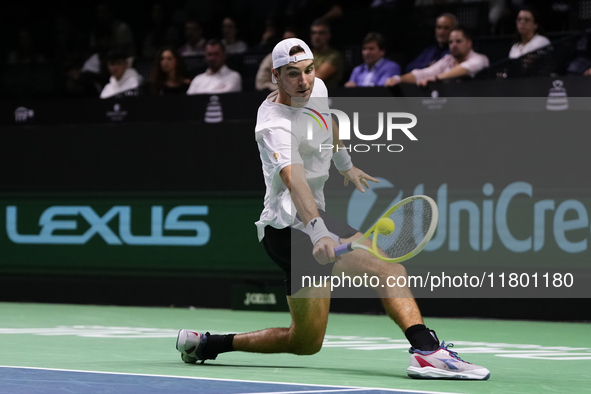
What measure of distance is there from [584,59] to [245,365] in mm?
5060

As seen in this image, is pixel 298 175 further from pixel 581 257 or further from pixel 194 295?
pixel 194 295

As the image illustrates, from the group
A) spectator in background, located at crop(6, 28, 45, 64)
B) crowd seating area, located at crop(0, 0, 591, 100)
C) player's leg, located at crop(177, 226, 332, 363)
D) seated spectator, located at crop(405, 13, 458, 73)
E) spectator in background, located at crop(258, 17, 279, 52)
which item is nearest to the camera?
player's leg, located at crop(177, 226, 332, 363)

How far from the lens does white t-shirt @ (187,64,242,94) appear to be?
11.0 meters

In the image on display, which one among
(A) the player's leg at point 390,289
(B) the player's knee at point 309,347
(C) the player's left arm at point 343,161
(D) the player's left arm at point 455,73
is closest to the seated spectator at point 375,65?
(D) the player's left arm at point 455,73

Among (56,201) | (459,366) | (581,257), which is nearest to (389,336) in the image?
(581,257)

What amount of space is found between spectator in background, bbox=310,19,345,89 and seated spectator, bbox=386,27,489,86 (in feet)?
2.68

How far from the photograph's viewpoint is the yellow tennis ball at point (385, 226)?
15.7 ft

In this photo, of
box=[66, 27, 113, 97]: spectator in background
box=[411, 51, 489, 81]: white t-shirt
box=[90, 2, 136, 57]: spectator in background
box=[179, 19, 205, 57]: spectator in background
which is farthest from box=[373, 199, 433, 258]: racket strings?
box=[90, 2, 136, 57]: spectator in background

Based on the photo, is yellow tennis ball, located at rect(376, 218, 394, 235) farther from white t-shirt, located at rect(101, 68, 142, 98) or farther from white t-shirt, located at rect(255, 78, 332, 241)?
white t-shirt, located at rect(101, 68, 142, 98)

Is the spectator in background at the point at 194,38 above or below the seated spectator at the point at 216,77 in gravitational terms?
above

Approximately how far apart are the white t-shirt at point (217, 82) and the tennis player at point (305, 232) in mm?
5570

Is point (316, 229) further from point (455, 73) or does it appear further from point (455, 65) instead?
point (455, 65)

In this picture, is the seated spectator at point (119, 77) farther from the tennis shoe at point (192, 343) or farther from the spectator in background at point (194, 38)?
the tennis shoe at point (192, 343)

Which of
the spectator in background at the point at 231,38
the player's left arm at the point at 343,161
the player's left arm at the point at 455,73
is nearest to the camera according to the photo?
the player's left arm at the point at 343,161
